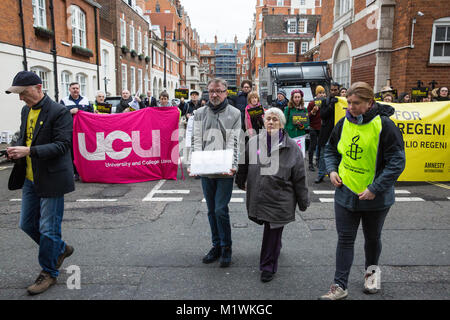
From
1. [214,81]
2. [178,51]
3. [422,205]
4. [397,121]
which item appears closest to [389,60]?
[397,121]

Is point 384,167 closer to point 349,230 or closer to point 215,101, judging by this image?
point 349,230

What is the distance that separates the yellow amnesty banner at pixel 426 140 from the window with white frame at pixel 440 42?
822 cm

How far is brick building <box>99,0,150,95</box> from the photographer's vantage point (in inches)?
1130

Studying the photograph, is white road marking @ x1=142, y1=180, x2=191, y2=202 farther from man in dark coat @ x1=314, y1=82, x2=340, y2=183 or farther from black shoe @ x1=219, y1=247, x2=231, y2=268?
man in dark coat @ x1=314, y1=82, x2=340, y2=183

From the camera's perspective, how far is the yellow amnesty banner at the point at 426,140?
8055mm

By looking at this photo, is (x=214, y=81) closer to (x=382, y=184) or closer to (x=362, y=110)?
(x=362, y=110)

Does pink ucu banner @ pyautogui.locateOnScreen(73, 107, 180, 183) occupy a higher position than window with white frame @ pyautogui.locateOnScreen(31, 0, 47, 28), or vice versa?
window with white frame @ pyautogui.locateOnScreen(31, 0, 47, 28)

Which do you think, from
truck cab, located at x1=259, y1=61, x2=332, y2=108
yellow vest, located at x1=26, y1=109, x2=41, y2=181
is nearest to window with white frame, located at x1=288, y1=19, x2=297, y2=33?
truck cab, located at x1=259, y1=61, x2=332, y2=108

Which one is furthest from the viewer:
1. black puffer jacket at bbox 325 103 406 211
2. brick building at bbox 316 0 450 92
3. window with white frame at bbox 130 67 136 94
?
window with white frame at bbox 130 67 136 94

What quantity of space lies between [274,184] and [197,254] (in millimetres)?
1490

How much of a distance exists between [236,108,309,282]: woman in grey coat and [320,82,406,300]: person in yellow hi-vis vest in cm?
37

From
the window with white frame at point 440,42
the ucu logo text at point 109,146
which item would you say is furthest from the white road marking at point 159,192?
the window with white frame at point 440,42

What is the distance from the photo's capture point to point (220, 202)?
4.05 metres

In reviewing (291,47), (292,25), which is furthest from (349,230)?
(292,25)
